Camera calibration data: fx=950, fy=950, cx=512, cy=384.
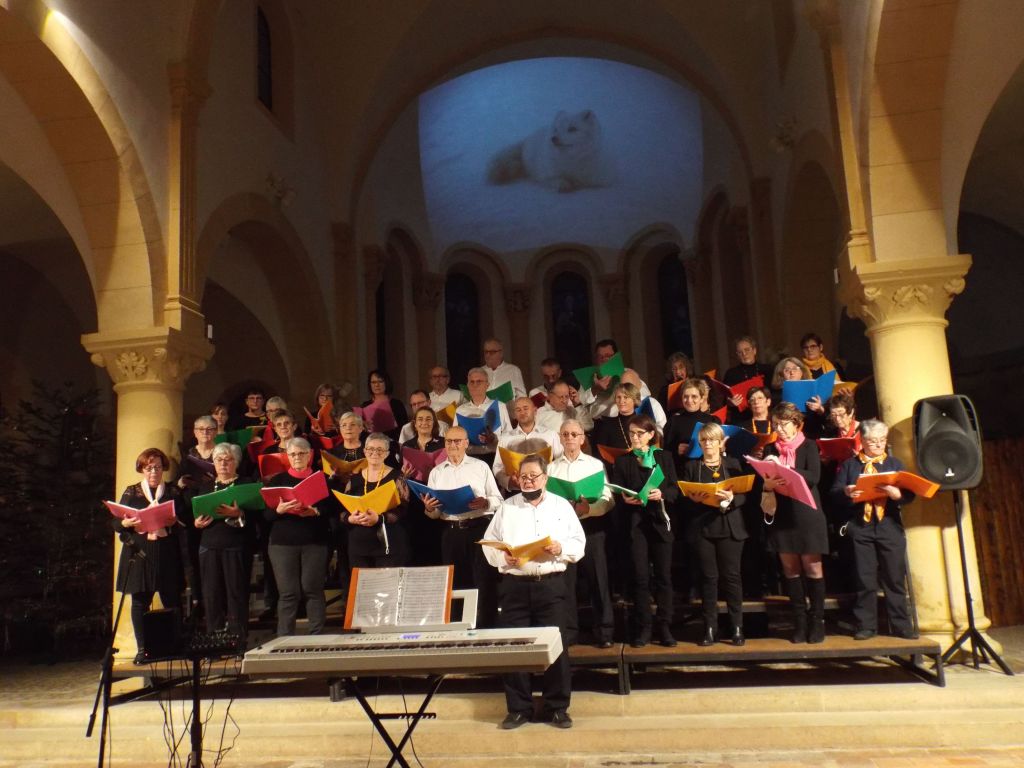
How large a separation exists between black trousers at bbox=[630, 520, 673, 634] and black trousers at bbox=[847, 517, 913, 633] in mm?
1200

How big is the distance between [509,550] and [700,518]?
1.69 meters

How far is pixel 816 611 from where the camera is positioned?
5816 millimetres

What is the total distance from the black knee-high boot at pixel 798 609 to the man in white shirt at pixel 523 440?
5.52 feet

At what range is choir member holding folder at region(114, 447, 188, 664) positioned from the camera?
6492 mm

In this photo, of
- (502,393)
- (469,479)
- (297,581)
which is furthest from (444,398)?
(297,581)

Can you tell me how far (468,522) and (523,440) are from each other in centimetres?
66

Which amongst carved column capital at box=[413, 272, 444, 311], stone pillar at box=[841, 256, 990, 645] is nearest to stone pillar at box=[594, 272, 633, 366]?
carved column capital at box=[413, 272, 444, 311]

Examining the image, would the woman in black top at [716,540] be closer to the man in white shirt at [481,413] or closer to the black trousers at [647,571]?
the black trousers at [647,571]

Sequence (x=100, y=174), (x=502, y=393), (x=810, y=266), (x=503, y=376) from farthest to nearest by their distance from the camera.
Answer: (x=810, y=266), (x=503, y=376), (x=100, y=174), (x=502, y=393)

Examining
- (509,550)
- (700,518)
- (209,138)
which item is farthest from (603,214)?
(509,550)

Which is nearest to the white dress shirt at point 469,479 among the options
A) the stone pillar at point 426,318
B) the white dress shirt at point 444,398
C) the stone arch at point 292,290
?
the white dress shirt at point 444,398

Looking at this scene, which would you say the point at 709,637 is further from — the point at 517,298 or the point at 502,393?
the point at 517,298

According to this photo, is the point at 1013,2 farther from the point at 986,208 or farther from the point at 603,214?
the point at 603,214

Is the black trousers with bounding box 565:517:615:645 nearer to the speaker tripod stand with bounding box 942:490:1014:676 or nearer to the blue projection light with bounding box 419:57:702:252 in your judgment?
the speaker tripod stand with bounding box 942:490:1014:676
